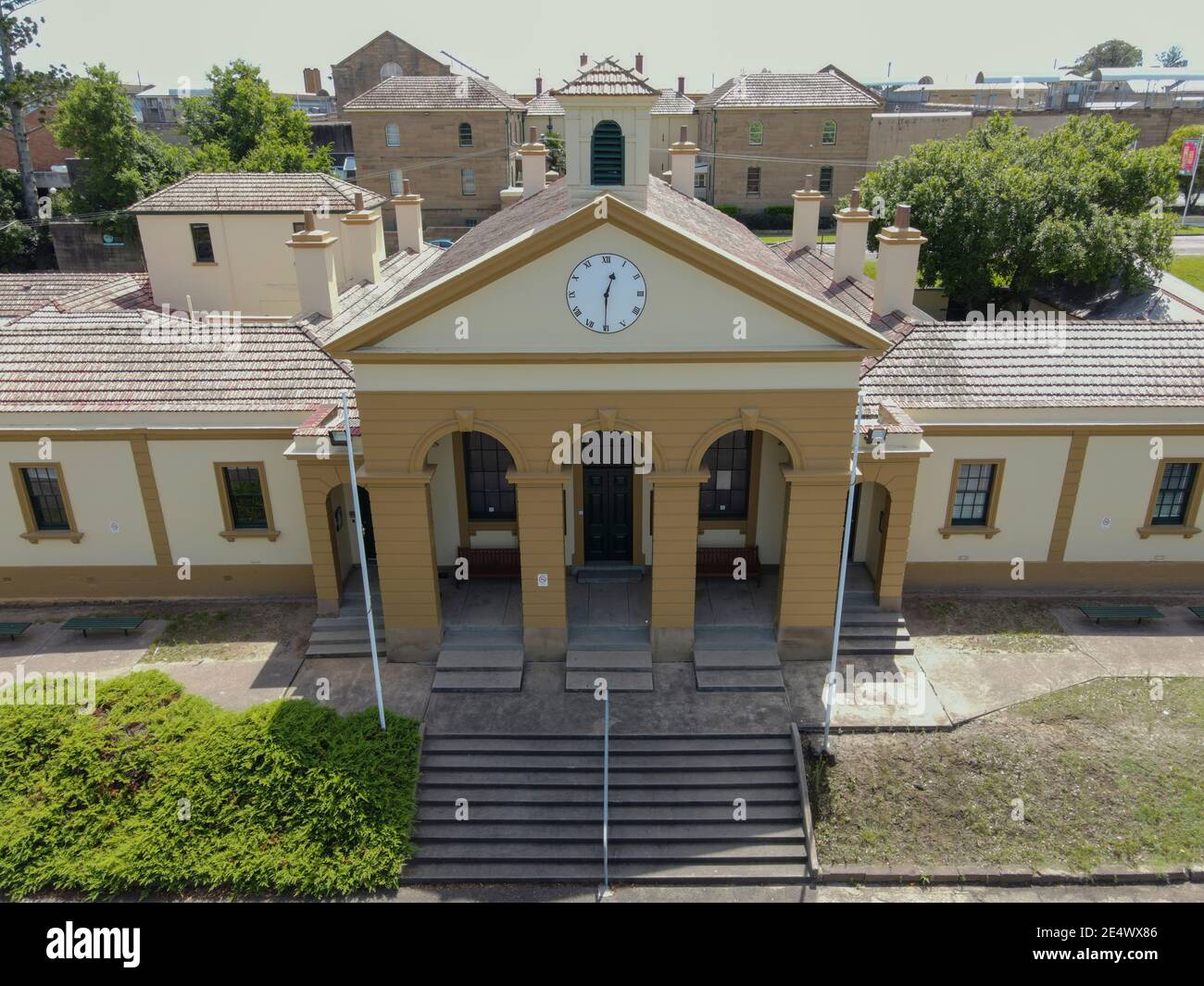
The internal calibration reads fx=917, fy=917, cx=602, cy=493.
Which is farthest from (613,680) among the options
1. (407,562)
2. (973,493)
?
(973,493)

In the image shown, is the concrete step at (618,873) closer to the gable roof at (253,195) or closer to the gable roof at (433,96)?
the gable roof at (253,195)

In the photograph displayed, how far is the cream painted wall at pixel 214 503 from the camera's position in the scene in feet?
73.2

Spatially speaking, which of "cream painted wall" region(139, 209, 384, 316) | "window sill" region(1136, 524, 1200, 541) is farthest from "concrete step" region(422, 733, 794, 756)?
"cream painted wall" region(139, 209, 384, 316)

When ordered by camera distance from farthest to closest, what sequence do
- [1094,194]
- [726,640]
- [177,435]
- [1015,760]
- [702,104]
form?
[702,104] → [1094,194] → [177,435] → [726,640] → [1015,760]

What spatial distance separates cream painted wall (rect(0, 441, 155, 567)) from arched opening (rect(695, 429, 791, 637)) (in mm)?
14099

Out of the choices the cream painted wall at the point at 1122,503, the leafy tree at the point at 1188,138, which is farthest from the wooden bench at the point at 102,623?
the leafy tree at the point at 1188,138

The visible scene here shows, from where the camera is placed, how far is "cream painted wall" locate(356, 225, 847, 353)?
17688 millimetres

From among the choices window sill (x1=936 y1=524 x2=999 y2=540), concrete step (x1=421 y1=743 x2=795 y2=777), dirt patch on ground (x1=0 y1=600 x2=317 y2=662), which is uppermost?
window sill (x1=936 y1=524 x2=999 y2=540)

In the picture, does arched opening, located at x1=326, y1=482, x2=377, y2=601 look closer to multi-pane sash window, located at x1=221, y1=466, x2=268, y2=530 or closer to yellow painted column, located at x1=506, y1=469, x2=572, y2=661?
multi-pane sash window, located at x1=221, y1=466, x2=268, y2=530

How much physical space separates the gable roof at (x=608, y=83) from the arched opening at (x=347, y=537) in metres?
10.1

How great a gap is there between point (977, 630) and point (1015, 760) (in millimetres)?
4482

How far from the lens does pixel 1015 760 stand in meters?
18.1

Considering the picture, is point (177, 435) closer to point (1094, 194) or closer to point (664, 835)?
point (664, 835)

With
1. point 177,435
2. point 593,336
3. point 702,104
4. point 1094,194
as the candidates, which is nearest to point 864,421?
point 593,336
